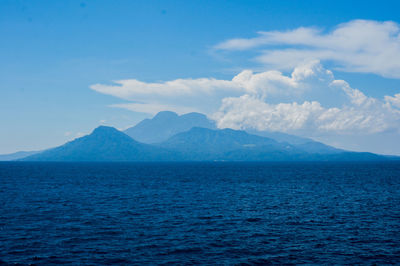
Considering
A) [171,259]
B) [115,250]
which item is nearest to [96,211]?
[115,250]

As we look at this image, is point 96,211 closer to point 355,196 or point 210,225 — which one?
point 210,225

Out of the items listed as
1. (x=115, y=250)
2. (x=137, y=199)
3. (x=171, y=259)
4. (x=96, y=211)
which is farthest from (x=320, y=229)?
(x=137, y=199)

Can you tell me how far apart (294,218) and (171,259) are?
3335cm

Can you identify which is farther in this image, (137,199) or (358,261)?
(137,199)

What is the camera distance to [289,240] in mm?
49844

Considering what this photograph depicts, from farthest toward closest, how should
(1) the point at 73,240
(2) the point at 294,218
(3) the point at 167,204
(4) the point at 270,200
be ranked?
(4) the point at 270,200
(3) the point at 167,204
(2) the point at 294,218
(1) the point at 73,240

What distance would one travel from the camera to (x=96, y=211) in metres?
72.6

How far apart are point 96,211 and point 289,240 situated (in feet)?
140

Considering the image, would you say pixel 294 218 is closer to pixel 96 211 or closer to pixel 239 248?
pixel 239 248

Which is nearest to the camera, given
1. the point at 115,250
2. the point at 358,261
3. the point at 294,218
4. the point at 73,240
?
the point at 358,261

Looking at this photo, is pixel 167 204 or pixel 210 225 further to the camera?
pixel 167 204

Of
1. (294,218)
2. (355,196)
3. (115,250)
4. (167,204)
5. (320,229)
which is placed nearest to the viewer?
(115,250)

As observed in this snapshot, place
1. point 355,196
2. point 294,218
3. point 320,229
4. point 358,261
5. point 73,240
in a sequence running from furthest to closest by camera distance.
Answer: point 355,196 < point 294,218 < point 320,229 < point 73,240 < point 358,261

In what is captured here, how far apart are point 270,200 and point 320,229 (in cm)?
3555
